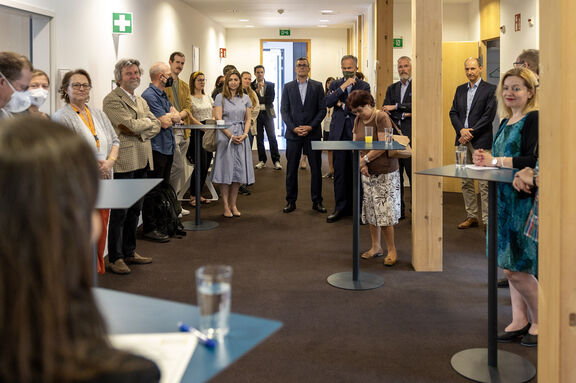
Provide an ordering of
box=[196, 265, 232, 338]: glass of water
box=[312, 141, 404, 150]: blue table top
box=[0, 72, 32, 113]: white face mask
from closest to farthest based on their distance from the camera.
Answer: box=[196, 265, 232, 338]: glass of water → box=[0, 72, 32, 113]: white face mask → box=[312, 141, 404, 150]: blue table top

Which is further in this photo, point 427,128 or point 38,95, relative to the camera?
point 427,128

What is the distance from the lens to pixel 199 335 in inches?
50.3

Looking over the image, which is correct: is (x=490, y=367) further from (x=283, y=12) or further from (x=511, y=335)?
(x=283, y=12)

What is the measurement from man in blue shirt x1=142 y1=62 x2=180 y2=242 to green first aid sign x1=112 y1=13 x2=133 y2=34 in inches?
37.7

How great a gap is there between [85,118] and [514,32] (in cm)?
578

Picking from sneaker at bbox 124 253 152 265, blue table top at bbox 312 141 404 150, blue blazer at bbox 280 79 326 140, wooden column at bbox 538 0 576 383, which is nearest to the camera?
wooden column at bbox 538 0 576 383

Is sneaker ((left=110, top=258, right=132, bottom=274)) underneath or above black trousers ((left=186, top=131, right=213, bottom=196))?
underneath

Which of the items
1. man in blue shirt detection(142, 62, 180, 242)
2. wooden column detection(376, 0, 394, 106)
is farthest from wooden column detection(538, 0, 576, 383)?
wooden column detection(376, 0, 394, 106)

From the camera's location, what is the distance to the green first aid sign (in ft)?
20.6

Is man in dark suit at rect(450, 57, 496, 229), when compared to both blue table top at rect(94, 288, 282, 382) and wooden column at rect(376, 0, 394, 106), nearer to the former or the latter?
wooden column at rect(376, 0, 394, 106)

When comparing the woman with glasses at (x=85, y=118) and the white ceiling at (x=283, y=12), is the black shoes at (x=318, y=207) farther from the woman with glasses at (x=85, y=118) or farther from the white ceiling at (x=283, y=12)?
the white ceiling at (x=283, y=12)

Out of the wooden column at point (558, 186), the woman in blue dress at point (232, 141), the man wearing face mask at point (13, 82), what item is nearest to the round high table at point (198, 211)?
the woman in blue dress at point (232, 141)

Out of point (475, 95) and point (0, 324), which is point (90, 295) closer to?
point (0, 324)

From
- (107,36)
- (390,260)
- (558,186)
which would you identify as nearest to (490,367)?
(558,186)
